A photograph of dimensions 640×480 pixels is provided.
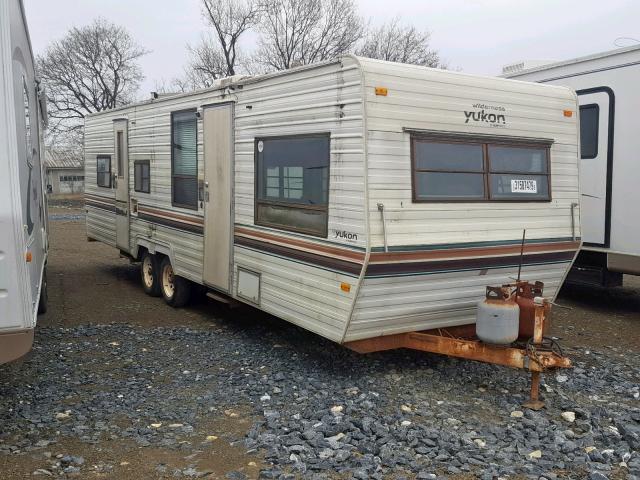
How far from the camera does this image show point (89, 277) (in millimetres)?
10609

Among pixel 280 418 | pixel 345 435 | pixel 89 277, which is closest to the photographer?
pixel 345 435

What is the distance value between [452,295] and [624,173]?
3.89 meters

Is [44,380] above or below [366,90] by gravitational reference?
below

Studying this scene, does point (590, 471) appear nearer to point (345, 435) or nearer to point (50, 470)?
point (345, 435)

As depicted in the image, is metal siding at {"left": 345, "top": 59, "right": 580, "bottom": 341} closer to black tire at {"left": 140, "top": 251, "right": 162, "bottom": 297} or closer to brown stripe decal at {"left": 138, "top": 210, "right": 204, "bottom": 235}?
brown stripe decal at {"left": 138, "top": 210, "right": 204, "bottom": 235}

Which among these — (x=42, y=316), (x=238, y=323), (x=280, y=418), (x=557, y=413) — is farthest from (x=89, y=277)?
(x=557, y=413)

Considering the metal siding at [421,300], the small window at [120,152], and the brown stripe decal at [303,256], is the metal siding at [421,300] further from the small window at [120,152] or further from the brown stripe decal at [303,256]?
the small window at [120,152]

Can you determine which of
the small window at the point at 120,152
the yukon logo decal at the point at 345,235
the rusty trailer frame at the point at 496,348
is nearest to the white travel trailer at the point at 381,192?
the yukon logo decal at the point at 345,235

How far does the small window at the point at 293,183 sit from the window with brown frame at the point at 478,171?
787 millimetres

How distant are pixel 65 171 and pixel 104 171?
124 feet

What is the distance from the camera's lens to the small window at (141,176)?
341 inches

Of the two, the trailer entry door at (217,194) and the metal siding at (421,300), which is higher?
the trailer entry door at (217,194)

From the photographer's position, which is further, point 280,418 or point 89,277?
point 89,277

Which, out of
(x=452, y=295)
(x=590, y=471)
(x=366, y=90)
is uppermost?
(x=366, y=90)
